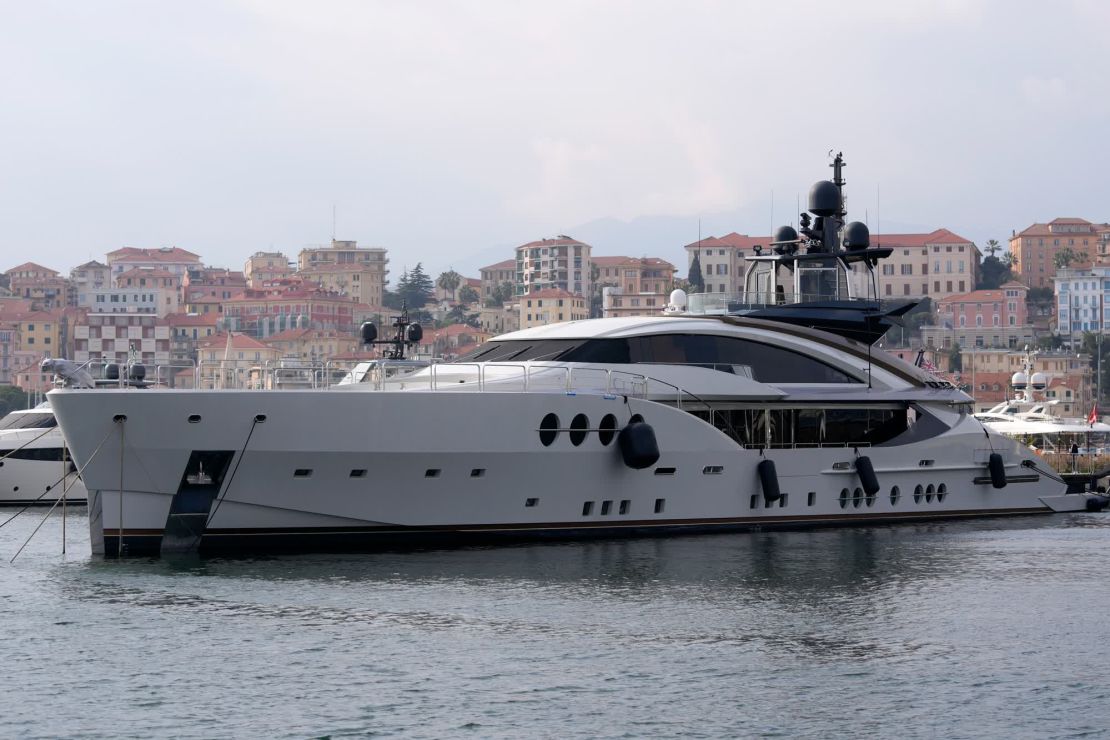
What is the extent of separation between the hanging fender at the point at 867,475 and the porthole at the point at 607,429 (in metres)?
6.79

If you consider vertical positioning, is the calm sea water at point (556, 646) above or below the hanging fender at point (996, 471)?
below

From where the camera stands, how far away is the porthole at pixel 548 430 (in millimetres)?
25703

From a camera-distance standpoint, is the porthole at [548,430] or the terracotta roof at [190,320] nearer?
the porthole at [548,430]

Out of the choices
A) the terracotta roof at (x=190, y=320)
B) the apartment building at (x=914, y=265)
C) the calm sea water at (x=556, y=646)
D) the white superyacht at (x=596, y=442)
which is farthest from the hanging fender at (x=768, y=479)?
the apartment building at (x=914, y=265)

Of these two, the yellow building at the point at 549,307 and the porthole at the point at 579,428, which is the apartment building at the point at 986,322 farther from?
the porthole at the point at 579,428

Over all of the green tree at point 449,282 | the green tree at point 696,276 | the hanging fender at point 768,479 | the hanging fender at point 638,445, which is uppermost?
the green tree at point 449,282

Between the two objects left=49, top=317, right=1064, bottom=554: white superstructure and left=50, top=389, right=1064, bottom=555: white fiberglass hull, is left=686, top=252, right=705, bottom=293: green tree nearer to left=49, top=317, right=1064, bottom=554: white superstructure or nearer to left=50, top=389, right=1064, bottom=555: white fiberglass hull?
left=49, top=317, right=1064, bottom=554: white superstructure

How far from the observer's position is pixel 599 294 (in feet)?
507

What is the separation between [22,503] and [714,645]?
28.7 m

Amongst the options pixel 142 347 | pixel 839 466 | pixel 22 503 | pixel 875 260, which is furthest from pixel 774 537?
pixel 142 347

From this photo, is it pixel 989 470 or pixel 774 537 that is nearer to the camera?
pixel 774 537

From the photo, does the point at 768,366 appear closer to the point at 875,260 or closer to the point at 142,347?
the point at 875,260

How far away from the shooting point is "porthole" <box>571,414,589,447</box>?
26.2m

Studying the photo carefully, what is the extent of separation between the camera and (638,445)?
26.3 metres
